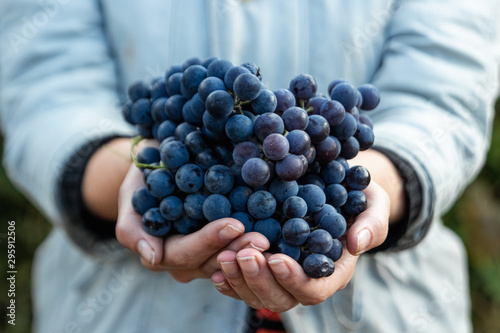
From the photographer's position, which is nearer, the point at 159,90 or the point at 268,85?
the point at 159,90

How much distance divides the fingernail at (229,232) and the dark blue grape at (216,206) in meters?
0.02

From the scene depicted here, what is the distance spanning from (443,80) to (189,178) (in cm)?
58

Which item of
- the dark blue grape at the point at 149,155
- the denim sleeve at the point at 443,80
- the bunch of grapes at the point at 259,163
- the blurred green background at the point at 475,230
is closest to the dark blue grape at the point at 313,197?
the bunch of grapes at the point at 259,163

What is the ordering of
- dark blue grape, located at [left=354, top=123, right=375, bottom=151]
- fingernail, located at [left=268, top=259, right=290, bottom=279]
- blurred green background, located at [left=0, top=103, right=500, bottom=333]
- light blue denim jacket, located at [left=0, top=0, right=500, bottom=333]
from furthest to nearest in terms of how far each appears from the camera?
blurred green background, located at [left=0, top=103, right=500, bottom=333], light blue denim jacket, located at [left=0, top=0, right=500, bottom=333], dark blue grape, located at [left=354, top=123, right=375, bottom=151], fingernail, located at [left=268, top=259, right=290, bottom=279]

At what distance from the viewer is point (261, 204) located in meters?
0.56

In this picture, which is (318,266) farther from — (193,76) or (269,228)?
(193,76)

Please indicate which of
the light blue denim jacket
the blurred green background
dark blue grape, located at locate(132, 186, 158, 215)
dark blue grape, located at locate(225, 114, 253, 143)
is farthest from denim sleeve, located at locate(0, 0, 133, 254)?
the blurred green background

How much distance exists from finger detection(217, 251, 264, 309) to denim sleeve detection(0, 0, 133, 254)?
0.42 meters

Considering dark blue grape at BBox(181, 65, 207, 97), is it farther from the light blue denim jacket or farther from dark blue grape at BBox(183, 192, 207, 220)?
the light blue denim jacket

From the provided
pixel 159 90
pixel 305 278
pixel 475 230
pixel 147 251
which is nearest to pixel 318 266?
pixel 305 278

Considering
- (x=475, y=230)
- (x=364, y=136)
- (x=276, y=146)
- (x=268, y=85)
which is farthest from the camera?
(x=475, y=230)

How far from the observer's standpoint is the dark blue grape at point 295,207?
562 mm

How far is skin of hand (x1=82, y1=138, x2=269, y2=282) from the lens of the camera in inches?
22.4

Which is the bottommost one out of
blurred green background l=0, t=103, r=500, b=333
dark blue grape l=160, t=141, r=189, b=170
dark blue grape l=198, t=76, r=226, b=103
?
blurred green background l=0, t=103, r=500, b=333
